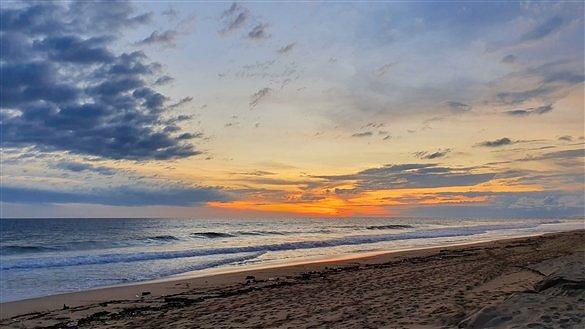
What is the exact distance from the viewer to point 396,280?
14.9m

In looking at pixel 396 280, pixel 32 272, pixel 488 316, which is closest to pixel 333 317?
Answer: pixel 488 316

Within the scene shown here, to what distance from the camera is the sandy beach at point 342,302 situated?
729cm

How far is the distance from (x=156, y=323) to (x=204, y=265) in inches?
573

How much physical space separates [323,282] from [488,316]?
947 centimetres

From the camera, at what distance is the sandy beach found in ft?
23.9

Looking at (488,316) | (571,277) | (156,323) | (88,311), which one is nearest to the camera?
(488,316)

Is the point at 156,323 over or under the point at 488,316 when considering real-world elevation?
under

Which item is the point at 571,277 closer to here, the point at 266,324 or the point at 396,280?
the point at 266,324

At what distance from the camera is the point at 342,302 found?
1137 cm

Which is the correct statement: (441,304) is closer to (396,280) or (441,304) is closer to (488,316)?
(488,316)

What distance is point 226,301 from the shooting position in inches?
514

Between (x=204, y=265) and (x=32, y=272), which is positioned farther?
(x=204, y=265)

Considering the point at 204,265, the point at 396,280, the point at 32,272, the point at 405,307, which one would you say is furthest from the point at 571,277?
the point at 32,272

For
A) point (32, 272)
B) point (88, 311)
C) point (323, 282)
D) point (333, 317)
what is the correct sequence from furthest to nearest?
point (32, 272), point (323, 282), point (88, 311), point (333, 317)
